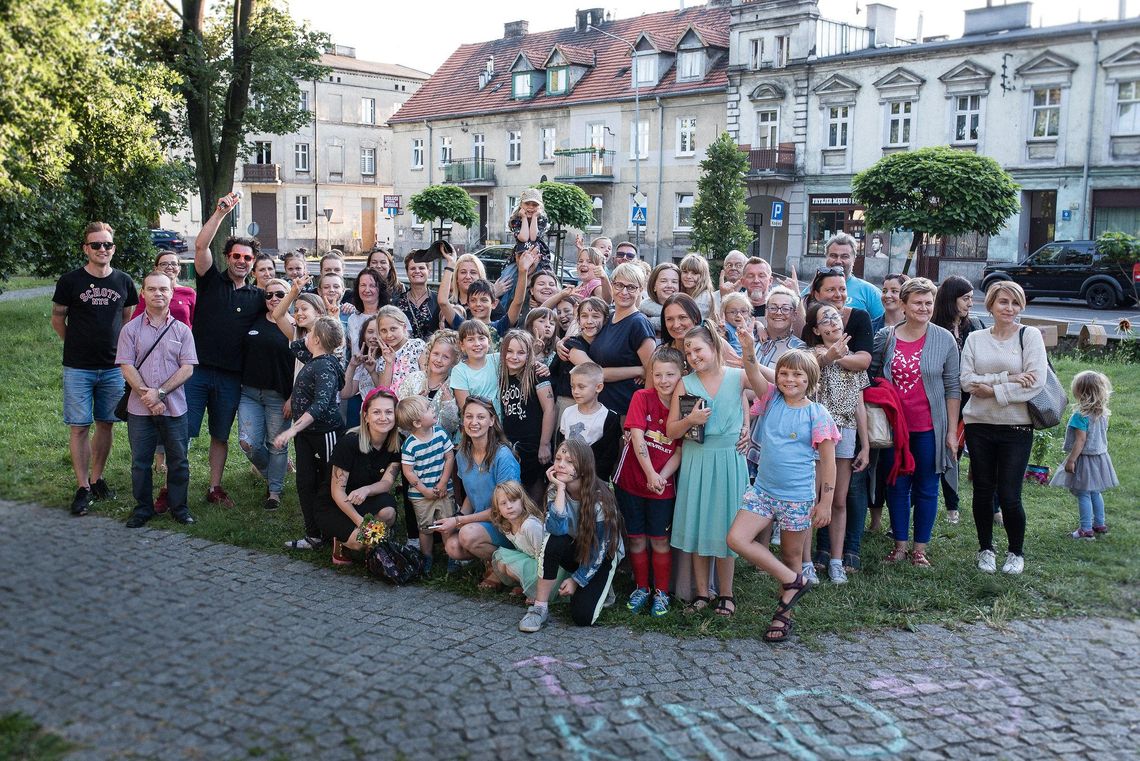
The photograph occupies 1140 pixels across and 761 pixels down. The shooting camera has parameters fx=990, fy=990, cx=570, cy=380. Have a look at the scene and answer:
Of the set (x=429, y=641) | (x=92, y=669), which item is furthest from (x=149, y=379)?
(x=429, y=641)

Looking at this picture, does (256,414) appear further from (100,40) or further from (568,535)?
(100,40)

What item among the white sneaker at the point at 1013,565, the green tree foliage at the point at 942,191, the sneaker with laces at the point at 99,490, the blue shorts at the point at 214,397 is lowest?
the white sneaker at the point at 1013,565

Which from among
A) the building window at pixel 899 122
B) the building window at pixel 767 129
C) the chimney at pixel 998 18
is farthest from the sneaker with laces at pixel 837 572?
the building window at pixel 767 129

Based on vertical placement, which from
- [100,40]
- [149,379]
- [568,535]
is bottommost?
[568,535]

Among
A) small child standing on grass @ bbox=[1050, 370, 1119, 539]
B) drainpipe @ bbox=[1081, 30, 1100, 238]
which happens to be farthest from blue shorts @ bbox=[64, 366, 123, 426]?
drainpipe @ bbox=[1081, 30, 1100, 238]

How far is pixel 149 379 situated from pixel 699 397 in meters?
4.30

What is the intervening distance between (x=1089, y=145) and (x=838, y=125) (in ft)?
31.0

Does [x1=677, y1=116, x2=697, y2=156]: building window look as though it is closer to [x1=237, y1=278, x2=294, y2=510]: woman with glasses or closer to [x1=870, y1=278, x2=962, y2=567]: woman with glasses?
[x1=237, y1=278, x2=294, y2=510]: woman with glasses

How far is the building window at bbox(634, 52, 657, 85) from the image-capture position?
145 feet

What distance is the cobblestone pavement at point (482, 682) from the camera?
4.45 m

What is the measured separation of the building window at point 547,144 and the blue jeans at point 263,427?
41491 mm

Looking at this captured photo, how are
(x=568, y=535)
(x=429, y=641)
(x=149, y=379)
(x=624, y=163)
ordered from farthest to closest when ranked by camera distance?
(x=624, y=163), (x=149, y=379), (x=568, y=535), (x=429, y=641)

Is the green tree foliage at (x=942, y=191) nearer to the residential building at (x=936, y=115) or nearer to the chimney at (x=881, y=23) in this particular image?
the residential building at (x=936, y=115)

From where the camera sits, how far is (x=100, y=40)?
Answer: 41.7 ft
